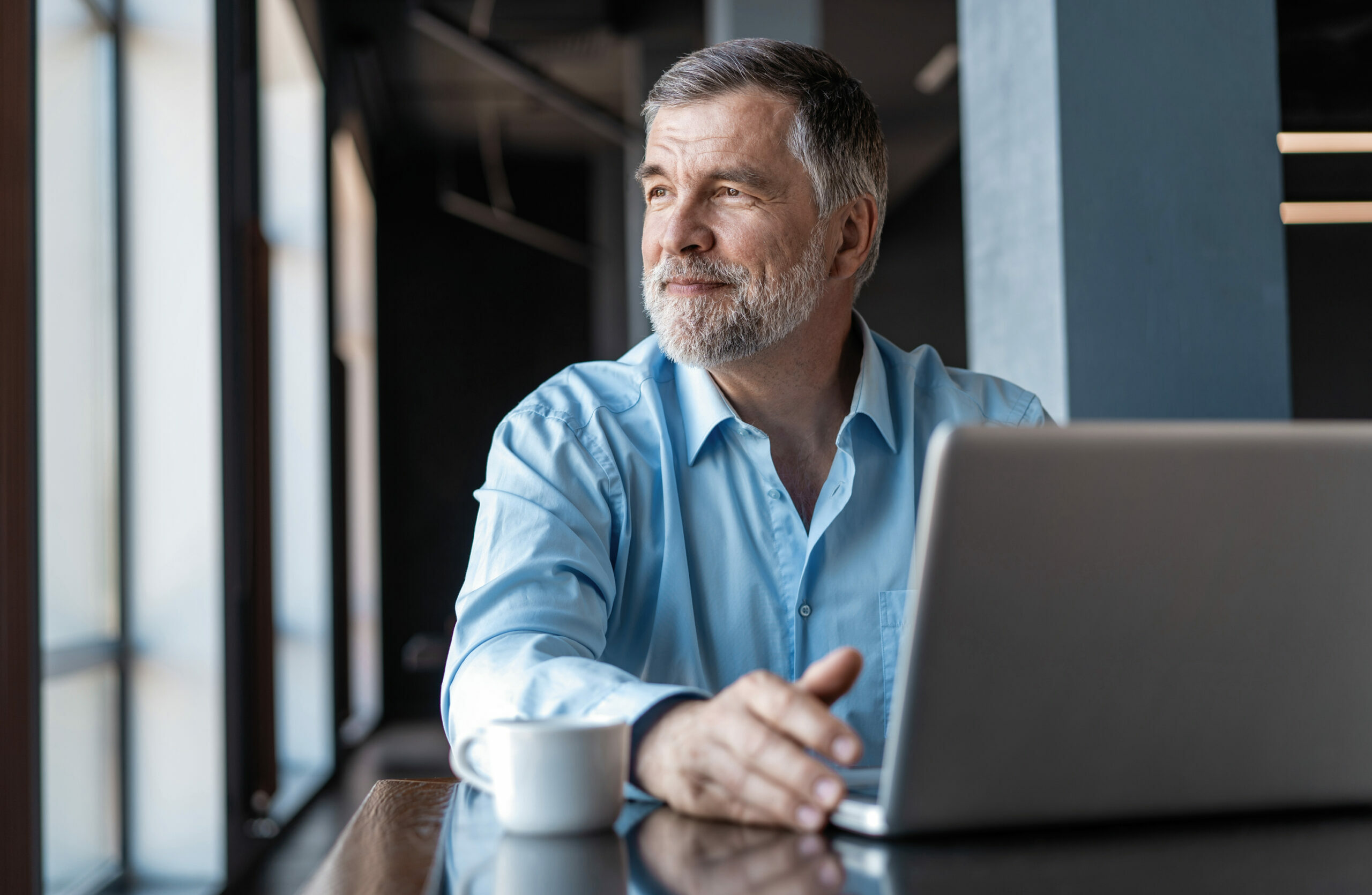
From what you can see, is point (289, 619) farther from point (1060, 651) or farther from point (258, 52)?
point (1060, 651)

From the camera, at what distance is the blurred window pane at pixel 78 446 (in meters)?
2.91

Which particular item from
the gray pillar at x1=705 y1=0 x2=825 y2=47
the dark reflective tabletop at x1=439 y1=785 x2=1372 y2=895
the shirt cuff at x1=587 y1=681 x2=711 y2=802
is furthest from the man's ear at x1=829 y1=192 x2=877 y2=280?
the gray pillar at x1=705 y1=0 x2=825 y2=47

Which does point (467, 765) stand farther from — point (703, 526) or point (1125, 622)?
point (703, 526)

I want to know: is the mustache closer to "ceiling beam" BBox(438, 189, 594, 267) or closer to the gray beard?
the gray beard

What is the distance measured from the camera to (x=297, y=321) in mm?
6281

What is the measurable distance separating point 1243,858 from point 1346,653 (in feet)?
0.50

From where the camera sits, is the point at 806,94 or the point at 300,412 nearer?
the point at 806,94

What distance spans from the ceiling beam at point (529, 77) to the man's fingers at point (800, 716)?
422 cm

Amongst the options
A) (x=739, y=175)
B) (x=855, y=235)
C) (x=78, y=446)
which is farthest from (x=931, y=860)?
(x=78, y=446)

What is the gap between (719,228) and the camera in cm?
164

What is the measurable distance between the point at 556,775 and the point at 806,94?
1.16 metres

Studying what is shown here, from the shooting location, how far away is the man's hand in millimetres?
765

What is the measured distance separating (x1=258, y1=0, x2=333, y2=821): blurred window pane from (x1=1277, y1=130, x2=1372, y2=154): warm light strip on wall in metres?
4.61

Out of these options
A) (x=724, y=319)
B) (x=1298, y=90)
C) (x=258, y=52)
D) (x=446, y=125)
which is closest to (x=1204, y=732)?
(x=724, y=319)
